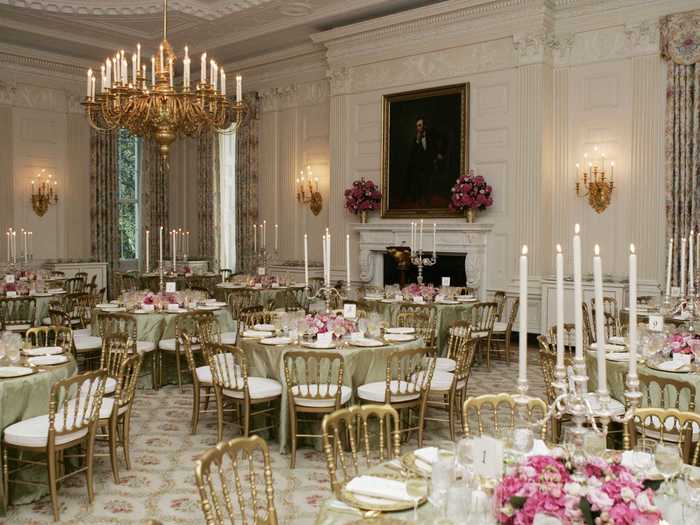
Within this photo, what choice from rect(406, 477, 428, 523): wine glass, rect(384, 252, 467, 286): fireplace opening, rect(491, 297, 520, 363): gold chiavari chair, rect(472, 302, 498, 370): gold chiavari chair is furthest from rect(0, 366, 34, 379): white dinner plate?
rect(384, 252, 467, 286): fireplace opening

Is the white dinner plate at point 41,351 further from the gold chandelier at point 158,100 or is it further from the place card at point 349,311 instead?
the gold chandelier at point 158,100

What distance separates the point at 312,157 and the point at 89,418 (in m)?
9.56

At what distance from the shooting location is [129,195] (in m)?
16.0

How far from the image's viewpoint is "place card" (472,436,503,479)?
2.55 m

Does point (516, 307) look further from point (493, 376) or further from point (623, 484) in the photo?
point (623, 484)

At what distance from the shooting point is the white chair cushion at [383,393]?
540cm

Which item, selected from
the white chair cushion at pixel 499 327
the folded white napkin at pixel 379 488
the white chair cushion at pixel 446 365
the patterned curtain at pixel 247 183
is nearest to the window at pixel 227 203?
the patterned curtain at pixel 247 183

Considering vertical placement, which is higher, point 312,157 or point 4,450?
point 312,157

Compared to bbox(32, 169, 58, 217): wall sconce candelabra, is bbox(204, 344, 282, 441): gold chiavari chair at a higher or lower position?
lower

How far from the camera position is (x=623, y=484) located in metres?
2.14

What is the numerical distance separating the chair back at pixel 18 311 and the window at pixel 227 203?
6.07m

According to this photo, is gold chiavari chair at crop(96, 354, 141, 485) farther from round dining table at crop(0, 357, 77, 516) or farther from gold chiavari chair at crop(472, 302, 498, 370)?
gold chiavari chair at crop(472, 302, 498, 370)

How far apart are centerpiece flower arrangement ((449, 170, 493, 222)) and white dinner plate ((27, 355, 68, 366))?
676 centimetres

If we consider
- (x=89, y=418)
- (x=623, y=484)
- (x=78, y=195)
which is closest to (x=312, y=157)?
(x=78, y=195)
